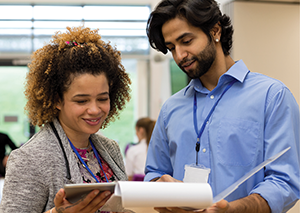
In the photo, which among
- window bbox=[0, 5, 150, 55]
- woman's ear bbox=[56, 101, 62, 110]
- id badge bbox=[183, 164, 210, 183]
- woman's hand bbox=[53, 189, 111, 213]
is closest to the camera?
woman's hand bbox=[53, 189, 111, 213]

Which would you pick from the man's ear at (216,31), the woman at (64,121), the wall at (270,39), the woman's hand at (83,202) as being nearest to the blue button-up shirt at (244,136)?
the man's ear at (216,31)

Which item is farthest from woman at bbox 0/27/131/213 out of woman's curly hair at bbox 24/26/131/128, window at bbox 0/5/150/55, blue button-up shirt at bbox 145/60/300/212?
window at bbox 0/5/150/55

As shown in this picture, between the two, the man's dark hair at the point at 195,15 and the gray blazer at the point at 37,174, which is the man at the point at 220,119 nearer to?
the man's dark hair at the point at 195,15

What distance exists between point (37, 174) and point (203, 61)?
931 millimetres

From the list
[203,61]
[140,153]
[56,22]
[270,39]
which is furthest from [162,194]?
[56,22]

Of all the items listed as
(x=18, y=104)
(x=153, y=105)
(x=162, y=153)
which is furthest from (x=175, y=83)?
(x=162, y=153)

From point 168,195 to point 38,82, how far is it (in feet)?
3.14

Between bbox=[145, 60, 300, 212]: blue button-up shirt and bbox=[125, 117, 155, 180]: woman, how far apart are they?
101 inches

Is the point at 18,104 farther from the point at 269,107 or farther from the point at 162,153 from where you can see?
the point at 269,107

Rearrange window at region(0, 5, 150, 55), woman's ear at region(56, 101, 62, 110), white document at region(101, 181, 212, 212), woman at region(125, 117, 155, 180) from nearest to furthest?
white document at region(101, 181, 212, 212) → woman's ear at region(56, 101, 62, 110) → woman at region(125, 117, 155, 180) → window at region(0, 5, 150, 55)

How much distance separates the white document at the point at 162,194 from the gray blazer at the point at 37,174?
0.50 meters

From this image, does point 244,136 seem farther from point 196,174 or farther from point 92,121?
point 92,121

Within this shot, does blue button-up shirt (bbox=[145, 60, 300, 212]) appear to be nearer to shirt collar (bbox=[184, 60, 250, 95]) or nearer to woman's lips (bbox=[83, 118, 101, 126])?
shirt collar (bbox=[184, 60, 250, 95])

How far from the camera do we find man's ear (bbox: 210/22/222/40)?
5.41ft
